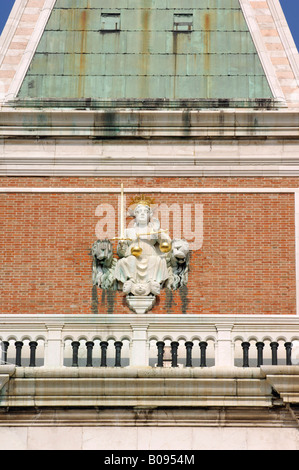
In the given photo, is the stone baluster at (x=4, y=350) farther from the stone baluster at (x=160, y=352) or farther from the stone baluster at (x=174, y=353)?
the stone baluster at (x=174, y=353)

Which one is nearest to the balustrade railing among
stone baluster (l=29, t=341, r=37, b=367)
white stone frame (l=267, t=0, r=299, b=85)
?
stone baluster (l=29, t=341, r=37, b=367)

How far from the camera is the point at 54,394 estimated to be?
25984mm

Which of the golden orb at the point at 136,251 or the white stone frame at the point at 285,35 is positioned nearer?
the golden orb at the point at 136,251

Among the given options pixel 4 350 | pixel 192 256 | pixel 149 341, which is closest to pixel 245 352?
pixel 149 341

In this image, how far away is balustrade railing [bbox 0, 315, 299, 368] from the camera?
27172 millimetres

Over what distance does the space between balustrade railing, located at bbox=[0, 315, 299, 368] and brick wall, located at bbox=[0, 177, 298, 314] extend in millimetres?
598

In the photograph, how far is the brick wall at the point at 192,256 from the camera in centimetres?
3059

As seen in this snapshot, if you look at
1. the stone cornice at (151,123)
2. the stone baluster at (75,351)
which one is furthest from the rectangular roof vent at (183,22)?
the stone baluster at (75,351)

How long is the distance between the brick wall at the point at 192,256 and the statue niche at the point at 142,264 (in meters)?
0.20

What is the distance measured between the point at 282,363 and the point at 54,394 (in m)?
4.57

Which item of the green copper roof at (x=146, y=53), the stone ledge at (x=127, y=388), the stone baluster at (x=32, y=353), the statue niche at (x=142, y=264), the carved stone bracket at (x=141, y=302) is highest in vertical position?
the green copper roof at (x=146, y=53)

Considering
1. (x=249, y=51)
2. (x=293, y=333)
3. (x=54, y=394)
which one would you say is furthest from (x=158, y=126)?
(x=54, y=394)
